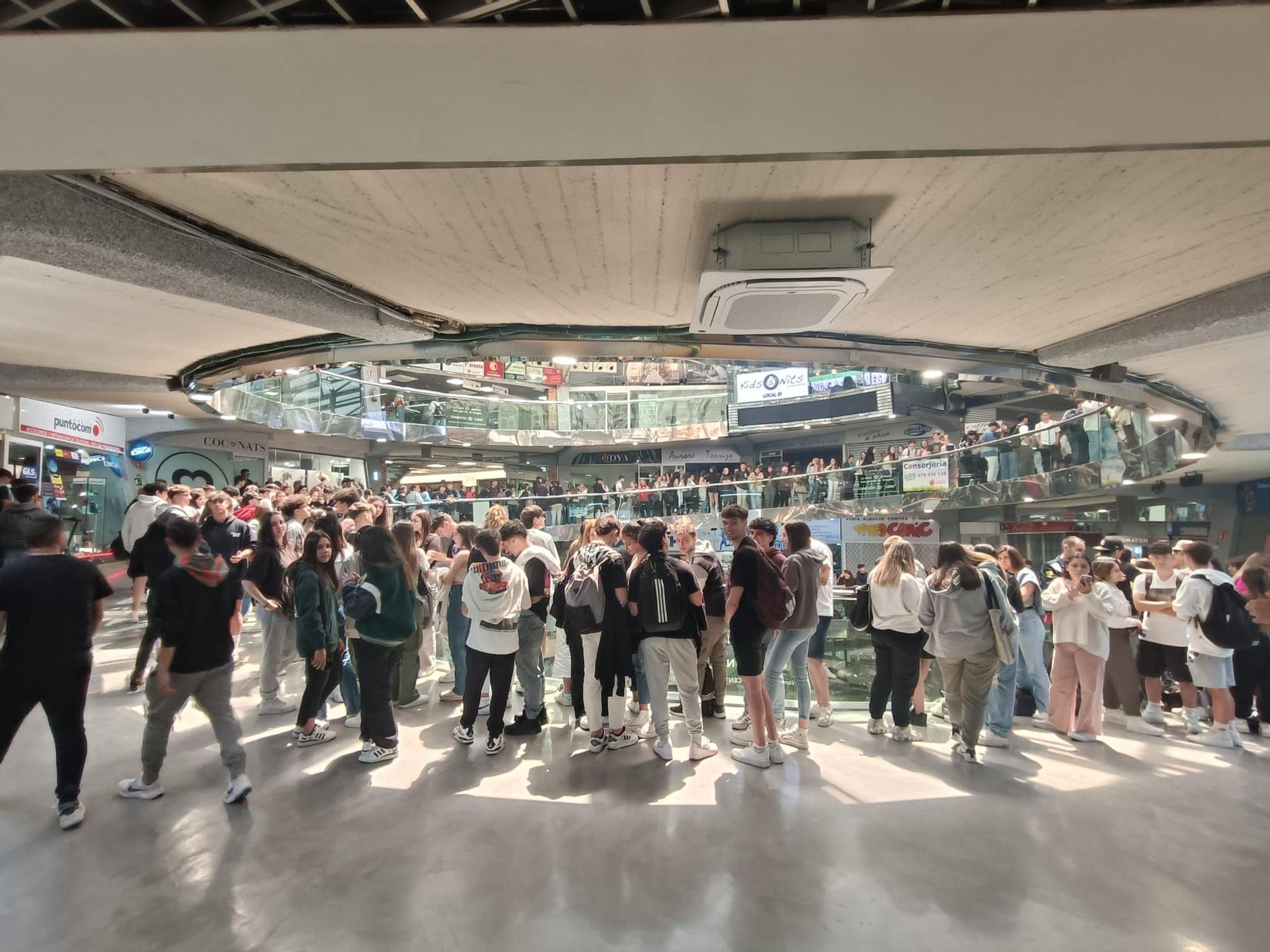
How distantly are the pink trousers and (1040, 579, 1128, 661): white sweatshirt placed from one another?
7cm

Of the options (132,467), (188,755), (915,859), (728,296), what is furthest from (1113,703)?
(132,467)

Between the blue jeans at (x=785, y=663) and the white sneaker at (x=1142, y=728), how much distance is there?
2.86m

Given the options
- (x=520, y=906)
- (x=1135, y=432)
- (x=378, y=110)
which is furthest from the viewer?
(x=1135, y=432)

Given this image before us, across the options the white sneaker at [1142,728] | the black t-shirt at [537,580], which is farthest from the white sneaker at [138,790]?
the white sneaker at [1142,728]

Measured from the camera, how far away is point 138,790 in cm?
373

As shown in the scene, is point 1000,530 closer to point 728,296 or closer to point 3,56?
point 728,296

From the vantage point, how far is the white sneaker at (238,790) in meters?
3.69

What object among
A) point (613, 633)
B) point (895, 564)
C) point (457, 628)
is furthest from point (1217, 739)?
point (457, 628)

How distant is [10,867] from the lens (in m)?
3.01

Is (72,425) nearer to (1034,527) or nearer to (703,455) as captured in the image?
(1034,527)

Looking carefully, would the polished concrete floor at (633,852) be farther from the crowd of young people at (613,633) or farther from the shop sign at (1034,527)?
the shop sign at (1034,527)

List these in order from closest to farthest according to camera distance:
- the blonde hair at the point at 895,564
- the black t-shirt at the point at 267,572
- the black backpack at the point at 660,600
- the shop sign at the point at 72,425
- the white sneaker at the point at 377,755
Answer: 1. the white sneaker at the point at 377,755
2. the black backpack at the point at 660,600
3. the black t-shirt at the point at 267,572
4. the blonde hair at the point at 895,564
5. the shop sign at the point at 72,425

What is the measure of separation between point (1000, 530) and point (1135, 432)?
9390 millimetres

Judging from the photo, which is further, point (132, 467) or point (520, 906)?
point (132, 467)
